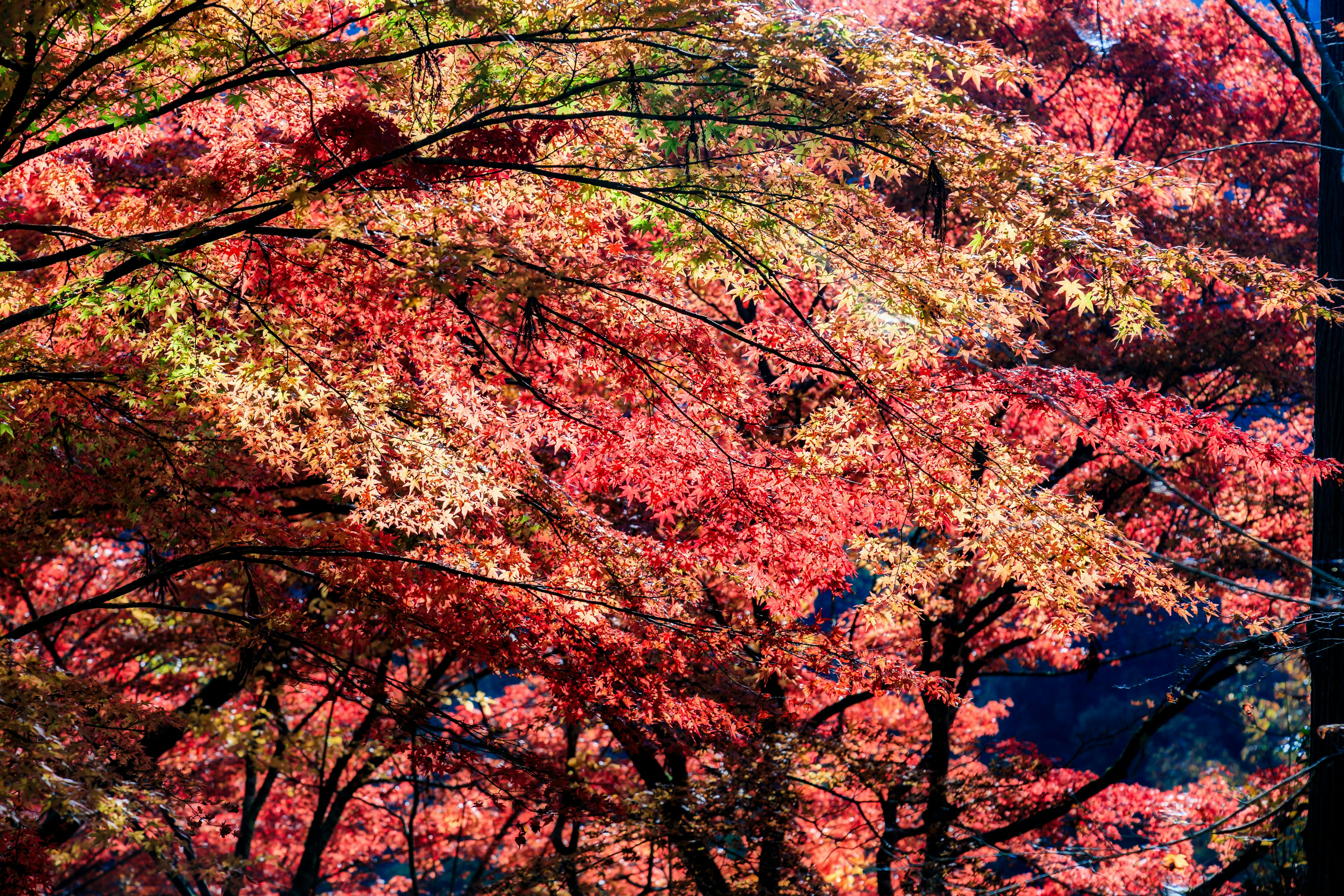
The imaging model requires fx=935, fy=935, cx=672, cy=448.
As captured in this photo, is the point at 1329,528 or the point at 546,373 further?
the point at 546,373

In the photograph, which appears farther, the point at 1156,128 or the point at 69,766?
the point at 1156,128

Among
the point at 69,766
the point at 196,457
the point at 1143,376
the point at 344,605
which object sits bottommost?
the point at 69,766

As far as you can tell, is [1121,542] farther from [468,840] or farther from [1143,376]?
[468,840]

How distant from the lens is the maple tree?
4.19m

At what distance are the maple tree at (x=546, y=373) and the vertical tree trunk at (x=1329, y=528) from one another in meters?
0.38

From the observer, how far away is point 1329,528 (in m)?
5.90

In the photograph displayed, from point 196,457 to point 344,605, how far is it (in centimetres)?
136

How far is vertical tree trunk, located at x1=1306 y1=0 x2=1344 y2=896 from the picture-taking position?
5.43 metres

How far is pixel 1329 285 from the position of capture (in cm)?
614

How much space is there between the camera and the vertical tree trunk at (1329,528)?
5434 millimetres

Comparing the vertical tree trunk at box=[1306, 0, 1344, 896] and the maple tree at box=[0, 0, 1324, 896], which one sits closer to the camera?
the maple tree at box=[0, 0, 1324, 896]

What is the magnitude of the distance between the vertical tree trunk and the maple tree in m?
0.38

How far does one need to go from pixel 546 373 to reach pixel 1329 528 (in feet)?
17.1

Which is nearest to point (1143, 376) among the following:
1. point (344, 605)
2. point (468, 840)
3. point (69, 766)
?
point (344, 605)
